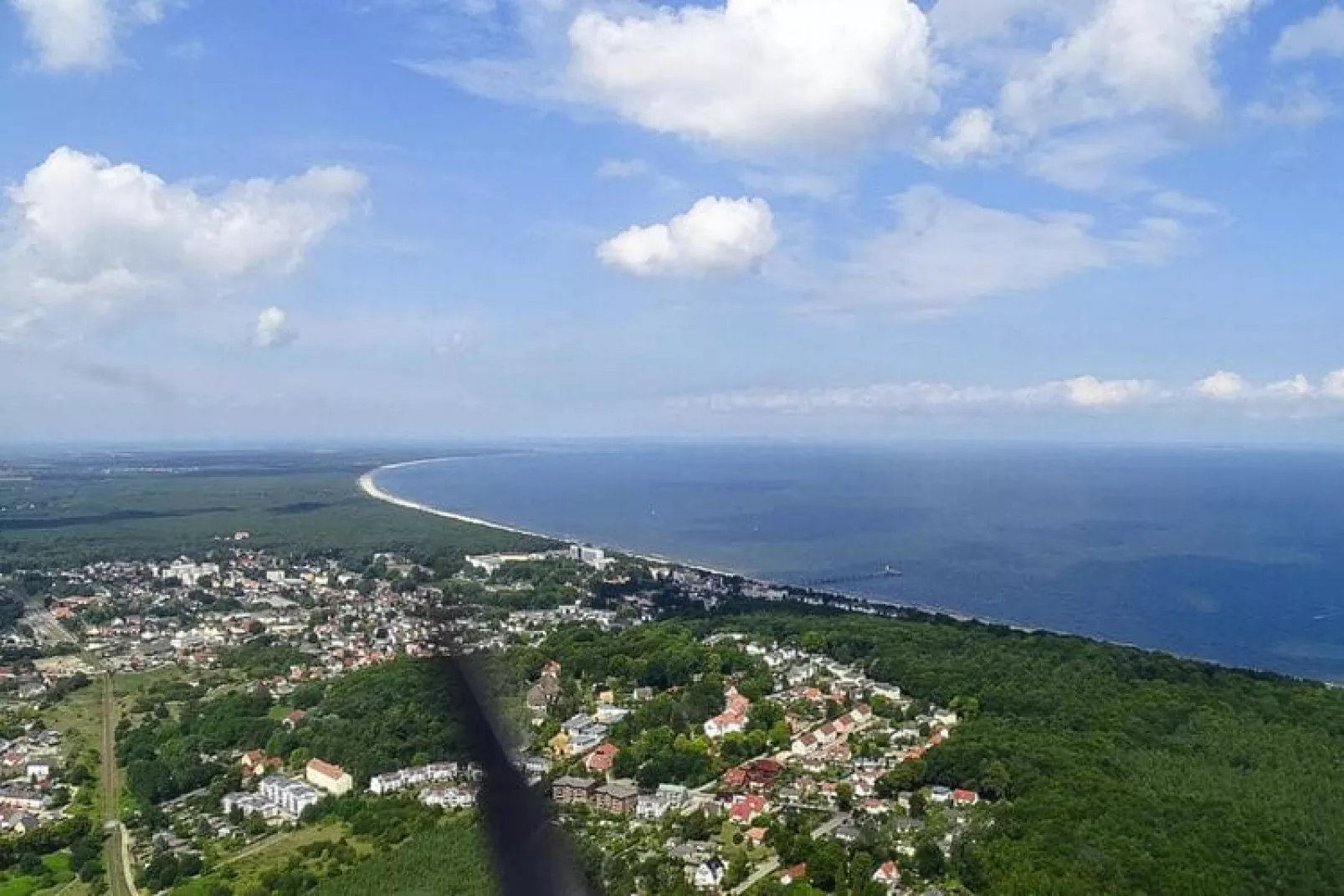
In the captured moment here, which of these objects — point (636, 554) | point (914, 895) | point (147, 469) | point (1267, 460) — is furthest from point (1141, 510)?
point (1267, 460)

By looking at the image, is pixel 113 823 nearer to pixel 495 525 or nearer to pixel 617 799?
pixel 617 799

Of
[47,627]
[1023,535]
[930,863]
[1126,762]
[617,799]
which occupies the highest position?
[1126,762]

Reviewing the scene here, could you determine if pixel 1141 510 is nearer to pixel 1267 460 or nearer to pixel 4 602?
pixel 4 602

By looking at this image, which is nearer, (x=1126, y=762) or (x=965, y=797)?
(x=965, y=797)

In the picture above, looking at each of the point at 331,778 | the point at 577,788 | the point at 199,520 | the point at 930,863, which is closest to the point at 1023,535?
the point at 199,520

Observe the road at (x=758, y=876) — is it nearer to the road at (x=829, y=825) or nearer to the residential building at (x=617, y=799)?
the road at (x=829, y=825)

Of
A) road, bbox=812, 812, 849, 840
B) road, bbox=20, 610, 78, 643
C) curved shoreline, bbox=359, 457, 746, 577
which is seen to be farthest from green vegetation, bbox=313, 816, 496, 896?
curved shoreline, bbox=359, 457, 746, 577

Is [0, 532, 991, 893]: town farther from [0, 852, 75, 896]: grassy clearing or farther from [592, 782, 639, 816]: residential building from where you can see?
[0, 852, 75, 896]: grassy clearing
